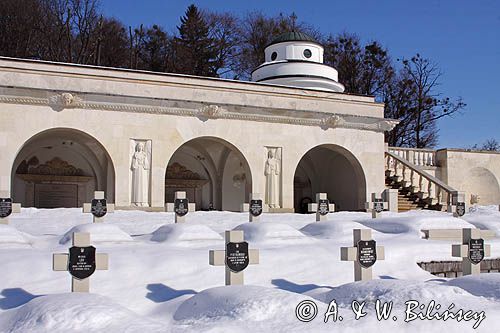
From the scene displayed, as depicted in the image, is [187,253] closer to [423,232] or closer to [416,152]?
[423,232]

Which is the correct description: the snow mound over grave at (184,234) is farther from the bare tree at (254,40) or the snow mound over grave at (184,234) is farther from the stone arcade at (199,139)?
the bare tree at (254,40)

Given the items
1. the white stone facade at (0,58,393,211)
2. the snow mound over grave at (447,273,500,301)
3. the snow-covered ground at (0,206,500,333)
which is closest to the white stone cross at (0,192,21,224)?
the snow-covered ground at (0,206,500,333)

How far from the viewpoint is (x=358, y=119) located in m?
25.1

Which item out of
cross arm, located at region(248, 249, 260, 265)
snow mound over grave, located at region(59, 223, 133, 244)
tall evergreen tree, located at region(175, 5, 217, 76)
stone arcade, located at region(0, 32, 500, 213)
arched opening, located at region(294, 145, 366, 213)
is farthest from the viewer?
tall evergreen tree, located at region(175, 5, 217, 76)

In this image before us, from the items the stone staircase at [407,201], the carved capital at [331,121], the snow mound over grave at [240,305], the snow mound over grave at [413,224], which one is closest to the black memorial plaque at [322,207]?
the snow mound over grave at [413,224]

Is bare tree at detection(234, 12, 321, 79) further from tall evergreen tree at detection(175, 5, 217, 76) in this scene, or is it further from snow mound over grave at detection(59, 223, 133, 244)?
snow mound over grave at detection(59, 223, 133, 244)

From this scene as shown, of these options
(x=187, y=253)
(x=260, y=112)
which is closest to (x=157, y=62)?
(x=260, y=112)

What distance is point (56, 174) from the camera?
2472cm

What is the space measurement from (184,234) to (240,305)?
17.9 ft

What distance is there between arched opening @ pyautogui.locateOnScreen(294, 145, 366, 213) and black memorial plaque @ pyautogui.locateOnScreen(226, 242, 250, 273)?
55.3 ft

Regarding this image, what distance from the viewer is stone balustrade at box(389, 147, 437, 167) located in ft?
95.8

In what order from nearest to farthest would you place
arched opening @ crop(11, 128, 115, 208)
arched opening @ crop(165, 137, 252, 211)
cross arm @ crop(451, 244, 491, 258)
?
cross arm @ crop(451, 244, 491, 258) → arched opening @ crop(11, 128, 115, 208) → arched opening @ crop(165, 137, 252, 211)

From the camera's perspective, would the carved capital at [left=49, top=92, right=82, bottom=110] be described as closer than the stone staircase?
Yes

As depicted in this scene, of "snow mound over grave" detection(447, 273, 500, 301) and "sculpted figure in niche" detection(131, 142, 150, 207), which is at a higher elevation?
"sculpted figure in niche" detection(131, 142, 150, 207)
